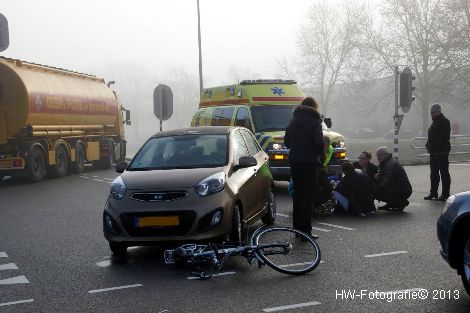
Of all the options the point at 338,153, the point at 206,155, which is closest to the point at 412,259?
the point at 206,155

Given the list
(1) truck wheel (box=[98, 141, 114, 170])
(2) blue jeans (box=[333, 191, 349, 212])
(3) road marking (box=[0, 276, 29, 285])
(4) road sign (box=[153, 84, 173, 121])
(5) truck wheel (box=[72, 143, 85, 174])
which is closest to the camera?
(3) road marking (box=[0, 276, 29, 285])

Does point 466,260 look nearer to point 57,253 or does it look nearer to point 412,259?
point 412,259

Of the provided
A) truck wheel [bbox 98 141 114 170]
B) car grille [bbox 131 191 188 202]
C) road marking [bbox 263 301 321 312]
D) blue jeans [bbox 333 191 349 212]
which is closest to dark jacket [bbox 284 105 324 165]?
car grille [bbox 131 191 188 202]

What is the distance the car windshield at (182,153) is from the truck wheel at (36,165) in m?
11.4

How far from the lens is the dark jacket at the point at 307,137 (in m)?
8.65

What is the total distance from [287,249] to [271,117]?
8704 mm

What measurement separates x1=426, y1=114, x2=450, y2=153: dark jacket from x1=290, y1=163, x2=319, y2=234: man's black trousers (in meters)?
5.24

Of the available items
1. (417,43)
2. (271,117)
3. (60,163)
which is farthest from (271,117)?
(417,43)

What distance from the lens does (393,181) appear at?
38.1 ft

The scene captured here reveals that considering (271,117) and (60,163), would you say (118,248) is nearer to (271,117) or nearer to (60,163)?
(271,117)

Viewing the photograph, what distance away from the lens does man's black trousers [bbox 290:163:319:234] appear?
8.70m

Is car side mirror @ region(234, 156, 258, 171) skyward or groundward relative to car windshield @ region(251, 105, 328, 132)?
groundward

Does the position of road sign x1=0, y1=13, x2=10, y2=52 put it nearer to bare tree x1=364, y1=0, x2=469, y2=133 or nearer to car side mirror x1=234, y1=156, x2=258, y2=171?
car side mirror x1=234, y1=156, x2=258, y2=171

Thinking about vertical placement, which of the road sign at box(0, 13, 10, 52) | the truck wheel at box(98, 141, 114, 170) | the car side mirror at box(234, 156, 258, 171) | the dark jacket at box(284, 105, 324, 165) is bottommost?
the truck wheel at box(98, 141, 114, 170)
